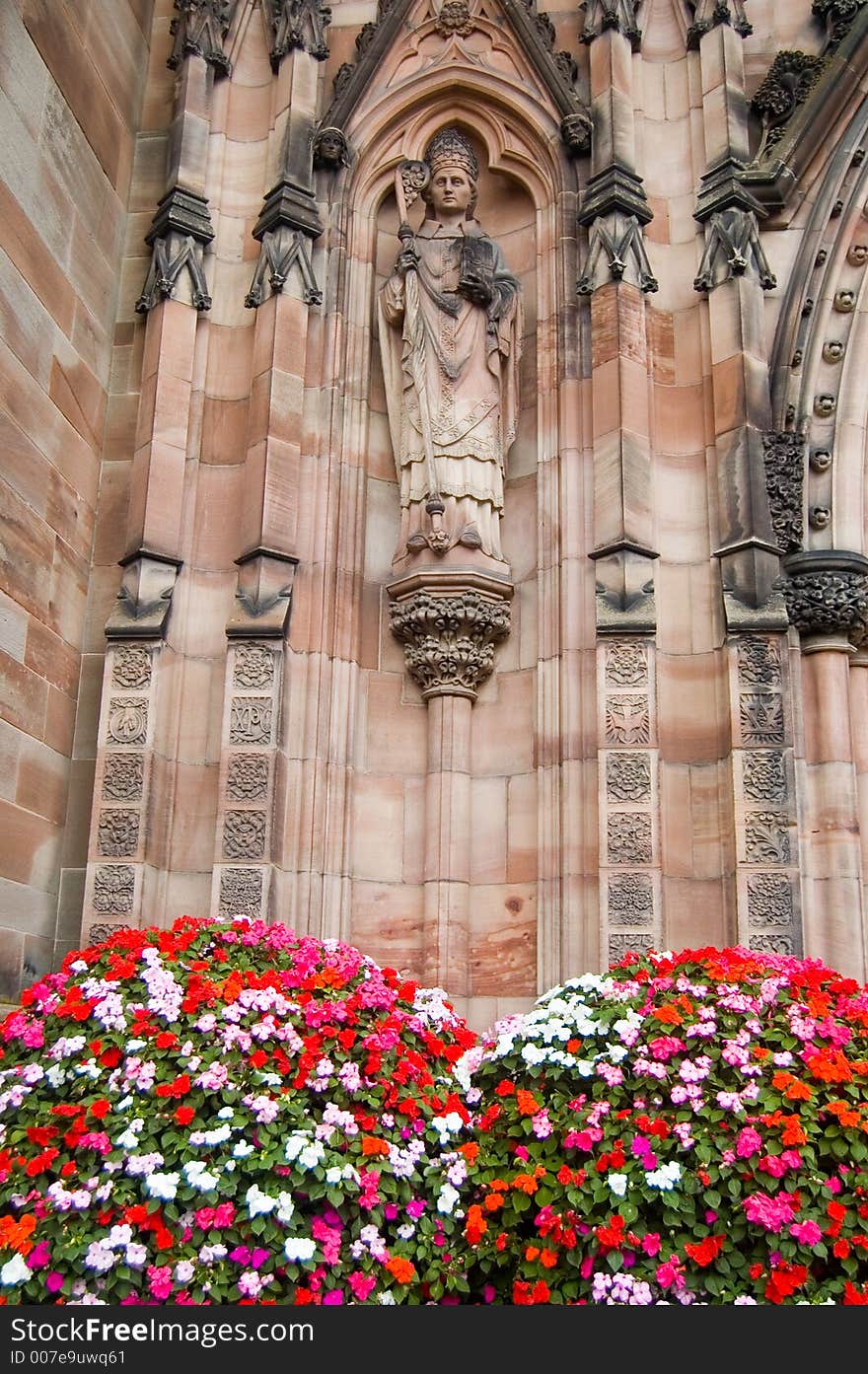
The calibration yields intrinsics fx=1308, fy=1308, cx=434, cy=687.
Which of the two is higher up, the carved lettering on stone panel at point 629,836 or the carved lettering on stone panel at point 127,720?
the carved lettering on stone panel at point 127,720

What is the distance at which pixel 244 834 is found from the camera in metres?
7.68

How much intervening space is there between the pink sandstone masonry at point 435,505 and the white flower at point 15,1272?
3532mm

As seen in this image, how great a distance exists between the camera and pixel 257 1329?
3850mm

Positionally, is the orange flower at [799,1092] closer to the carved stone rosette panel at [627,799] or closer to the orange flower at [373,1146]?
the orange flower at [373,1146]

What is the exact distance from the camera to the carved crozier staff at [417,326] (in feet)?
27.8

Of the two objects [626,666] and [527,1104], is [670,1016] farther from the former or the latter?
[626,666]

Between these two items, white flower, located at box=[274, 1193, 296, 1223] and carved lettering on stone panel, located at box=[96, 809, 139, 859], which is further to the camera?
carved lettering on stone panel, located at box=[96, 809, 139, 859]

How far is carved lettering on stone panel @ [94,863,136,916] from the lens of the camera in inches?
303

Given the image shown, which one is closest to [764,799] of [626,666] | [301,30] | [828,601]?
[626,666]

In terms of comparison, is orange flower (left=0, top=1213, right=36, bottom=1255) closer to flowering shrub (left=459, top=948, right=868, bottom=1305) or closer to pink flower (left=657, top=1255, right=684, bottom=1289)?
flowering shrub (left=459, top=948, right=868, bottom=1305)

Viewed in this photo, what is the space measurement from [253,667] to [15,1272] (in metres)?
4.38

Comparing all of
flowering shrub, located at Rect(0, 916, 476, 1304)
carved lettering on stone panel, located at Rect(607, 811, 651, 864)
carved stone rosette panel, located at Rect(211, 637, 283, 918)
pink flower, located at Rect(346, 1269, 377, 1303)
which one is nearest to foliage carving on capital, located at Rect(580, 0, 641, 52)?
carved stone rosette panel, located at Rect(211, 637, 283, 918)

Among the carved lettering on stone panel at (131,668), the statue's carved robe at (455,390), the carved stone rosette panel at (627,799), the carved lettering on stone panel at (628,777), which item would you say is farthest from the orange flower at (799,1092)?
the carved lettering on stone panel at (131,668)

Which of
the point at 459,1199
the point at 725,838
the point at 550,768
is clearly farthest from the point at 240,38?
the point at 459,1199
